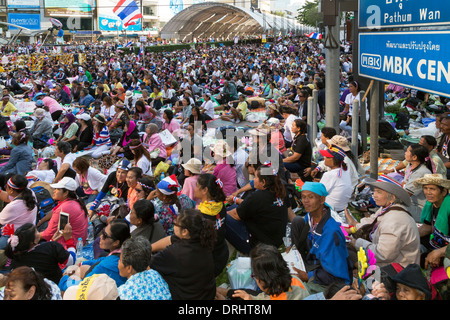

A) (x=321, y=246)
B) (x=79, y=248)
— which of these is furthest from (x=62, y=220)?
(x=321, y=246)

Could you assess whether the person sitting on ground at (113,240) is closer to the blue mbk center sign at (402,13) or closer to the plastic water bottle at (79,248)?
the plastic water bottle at (79,248)

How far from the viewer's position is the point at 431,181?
165 inches

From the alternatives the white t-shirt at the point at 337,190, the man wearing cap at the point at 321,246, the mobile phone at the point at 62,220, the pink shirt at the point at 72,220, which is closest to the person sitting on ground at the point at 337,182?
the white t-shirt at the point at 337,190

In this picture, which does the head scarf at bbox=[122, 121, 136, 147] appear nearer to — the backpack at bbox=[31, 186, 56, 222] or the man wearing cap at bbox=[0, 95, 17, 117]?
the backpack at bbox=[31, 186, 56, 222]

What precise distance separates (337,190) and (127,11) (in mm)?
87990

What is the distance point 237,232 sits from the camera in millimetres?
4777

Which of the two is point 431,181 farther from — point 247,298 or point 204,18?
point 204,18

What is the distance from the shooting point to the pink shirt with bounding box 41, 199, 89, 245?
16.3 feet

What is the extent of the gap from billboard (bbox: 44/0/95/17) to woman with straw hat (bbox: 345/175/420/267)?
3242 inches

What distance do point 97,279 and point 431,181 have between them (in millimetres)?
3086

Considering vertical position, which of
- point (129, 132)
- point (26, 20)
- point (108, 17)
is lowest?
point (129, 132)

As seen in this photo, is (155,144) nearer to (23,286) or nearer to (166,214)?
(166,214)

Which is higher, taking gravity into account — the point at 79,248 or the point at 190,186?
the point at 190,186

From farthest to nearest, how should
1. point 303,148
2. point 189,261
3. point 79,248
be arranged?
point 303,148 → point 79,248 → point 189,261
